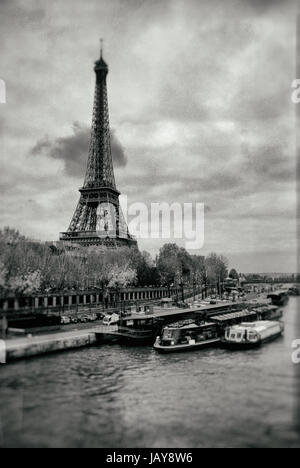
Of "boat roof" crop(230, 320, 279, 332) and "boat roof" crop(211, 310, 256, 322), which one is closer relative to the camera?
"boat roof" crop(230, 320, 279, 332)

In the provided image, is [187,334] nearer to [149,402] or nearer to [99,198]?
[149,402]

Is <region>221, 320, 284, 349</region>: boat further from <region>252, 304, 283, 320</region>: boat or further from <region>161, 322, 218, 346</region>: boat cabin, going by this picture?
→ <region>252, 304, 283, 320</region>: boat

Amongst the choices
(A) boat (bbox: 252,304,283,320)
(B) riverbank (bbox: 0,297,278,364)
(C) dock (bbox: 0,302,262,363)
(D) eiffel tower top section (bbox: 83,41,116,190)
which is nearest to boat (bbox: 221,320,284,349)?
(C) dock (bbox: 0,302,262,363)

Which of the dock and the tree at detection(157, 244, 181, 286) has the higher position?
the tree at detection(157, 244, 181, 286)

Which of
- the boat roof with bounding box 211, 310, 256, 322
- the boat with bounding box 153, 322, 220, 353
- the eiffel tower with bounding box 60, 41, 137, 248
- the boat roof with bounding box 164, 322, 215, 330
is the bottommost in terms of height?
the boat with bounding box 153, 322, 220, 353

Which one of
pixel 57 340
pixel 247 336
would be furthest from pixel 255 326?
pixel 57 340

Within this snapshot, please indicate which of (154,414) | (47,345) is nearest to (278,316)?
(47,345)

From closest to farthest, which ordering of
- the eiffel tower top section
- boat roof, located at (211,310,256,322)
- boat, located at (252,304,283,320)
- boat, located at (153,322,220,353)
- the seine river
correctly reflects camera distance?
the seine river → boat, located at (153,322,220,353) → boat roof, located at (211,310,256,322) → boat, located at (252,304,283,320) → the eiffel tower top section
